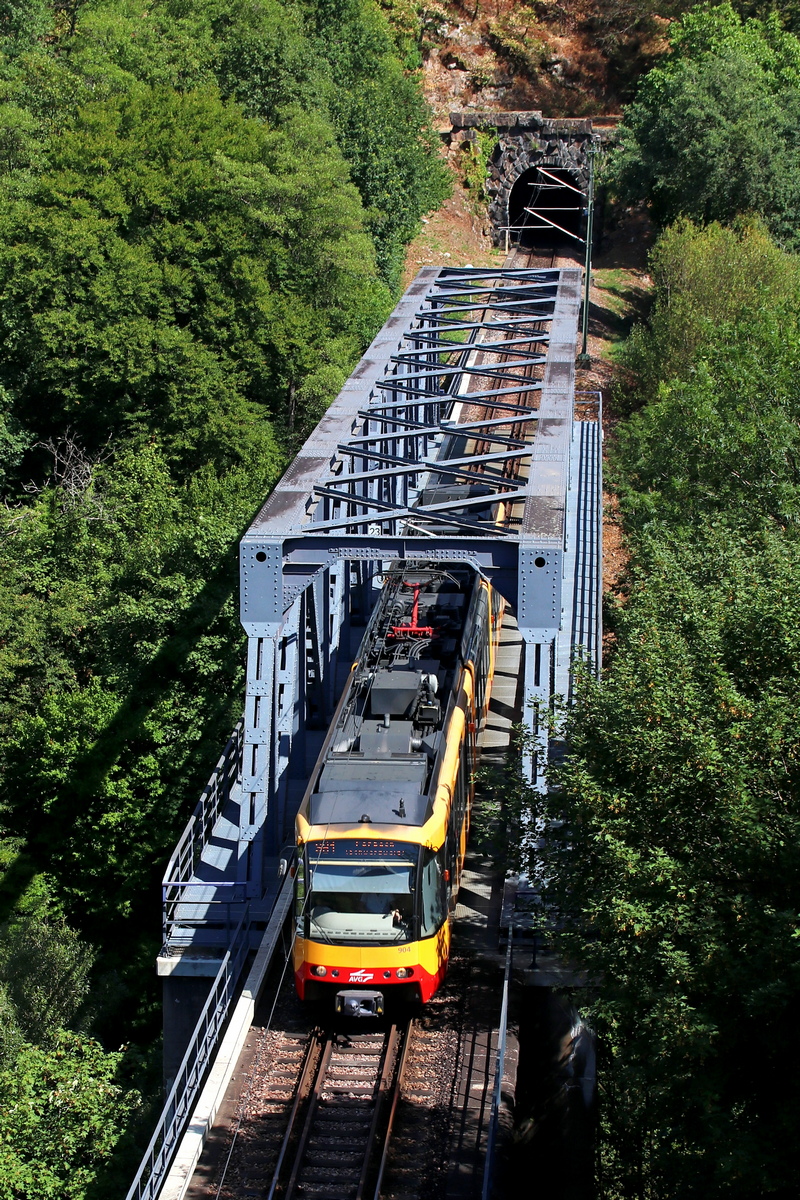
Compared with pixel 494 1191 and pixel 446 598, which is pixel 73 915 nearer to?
pixel 446 598

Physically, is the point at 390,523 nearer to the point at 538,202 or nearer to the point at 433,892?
the point at 433,892

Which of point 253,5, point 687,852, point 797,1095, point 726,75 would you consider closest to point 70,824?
point 687,852

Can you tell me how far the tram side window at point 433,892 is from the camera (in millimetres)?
14647

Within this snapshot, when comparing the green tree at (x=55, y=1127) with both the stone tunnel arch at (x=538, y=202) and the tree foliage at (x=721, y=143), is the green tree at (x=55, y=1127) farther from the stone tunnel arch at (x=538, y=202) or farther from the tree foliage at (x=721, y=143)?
the stone tunnel arch at (x=538, y=202)

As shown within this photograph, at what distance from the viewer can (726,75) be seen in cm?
5462

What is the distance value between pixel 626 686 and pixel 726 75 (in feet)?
160

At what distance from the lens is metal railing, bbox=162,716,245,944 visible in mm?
17970

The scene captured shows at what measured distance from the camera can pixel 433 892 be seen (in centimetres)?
1492

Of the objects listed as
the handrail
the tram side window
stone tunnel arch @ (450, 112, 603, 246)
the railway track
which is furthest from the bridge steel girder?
stone tunnel arch @ (450, 112, 603, 246)

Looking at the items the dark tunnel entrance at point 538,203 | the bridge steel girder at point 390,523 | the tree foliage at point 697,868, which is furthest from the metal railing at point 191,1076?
the dark tunnel entrance at point 538,203

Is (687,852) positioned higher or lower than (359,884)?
higher

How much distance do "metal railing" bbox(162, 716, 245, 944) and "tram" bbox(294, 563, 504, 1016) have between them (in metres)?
3.40

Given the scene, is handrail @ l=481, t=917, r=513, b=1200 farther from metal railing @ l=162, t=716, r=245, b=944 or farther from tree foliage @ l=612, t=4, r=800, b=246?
tree foliage @ l=612, t=4, r=800, b=246

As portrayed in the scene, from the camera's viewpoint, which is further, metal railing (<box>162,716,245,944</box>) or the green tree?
metal railing (<box>162,716,245,944</box>)
